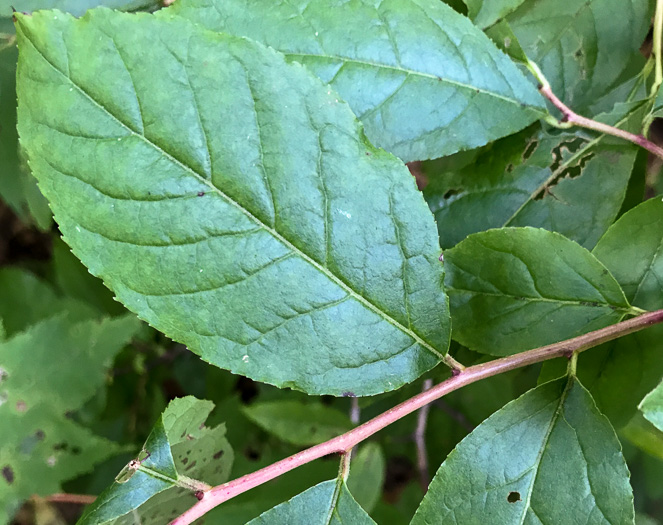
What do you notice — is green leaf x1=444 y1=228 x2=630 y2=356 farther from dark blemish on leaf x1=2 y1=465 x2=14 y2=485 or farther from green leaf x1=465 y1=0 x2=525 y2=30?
dark blemish on leaf x1=2 y1=465 x2=14 y2=485

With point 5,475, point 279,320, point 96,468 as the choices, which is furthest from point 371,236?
point 96,468

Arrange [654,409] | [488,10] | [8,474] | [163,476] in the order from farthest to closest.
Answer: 1. [8,474]
2. [488,10]
3. [163,476]
4. [654,409]

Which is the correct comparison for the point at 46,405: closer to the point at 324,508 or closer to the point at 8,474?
the point at 8,474

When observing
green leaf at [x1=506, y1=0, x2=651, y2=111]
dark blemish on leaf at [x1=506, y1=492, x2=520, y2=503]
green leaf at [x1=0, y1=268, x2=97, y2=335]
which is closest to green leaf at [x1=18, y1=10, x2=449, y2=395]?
dark blemish on leaf at [x1=506, y1=492, x2=520, y2=503]

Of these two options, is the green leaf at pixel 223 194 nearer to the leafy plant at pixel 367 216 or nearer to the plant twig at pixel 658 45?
the leafy plant at pixel 367 216

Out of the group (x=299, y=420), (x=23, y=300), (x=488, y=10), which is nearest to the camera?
(x=488, y=10)

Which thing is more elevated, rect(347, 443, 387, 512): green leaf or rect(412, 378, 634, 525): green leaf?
rect(412, 378, 634, 525): green leaf

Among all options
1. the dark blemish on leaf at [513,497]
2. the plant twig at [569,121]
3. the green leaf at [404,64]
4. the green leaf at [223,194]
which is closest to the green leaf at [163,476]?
the green leaf at [223,194]

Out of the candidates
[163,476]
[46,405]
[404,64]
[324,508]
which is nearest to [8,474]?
[46,405]
